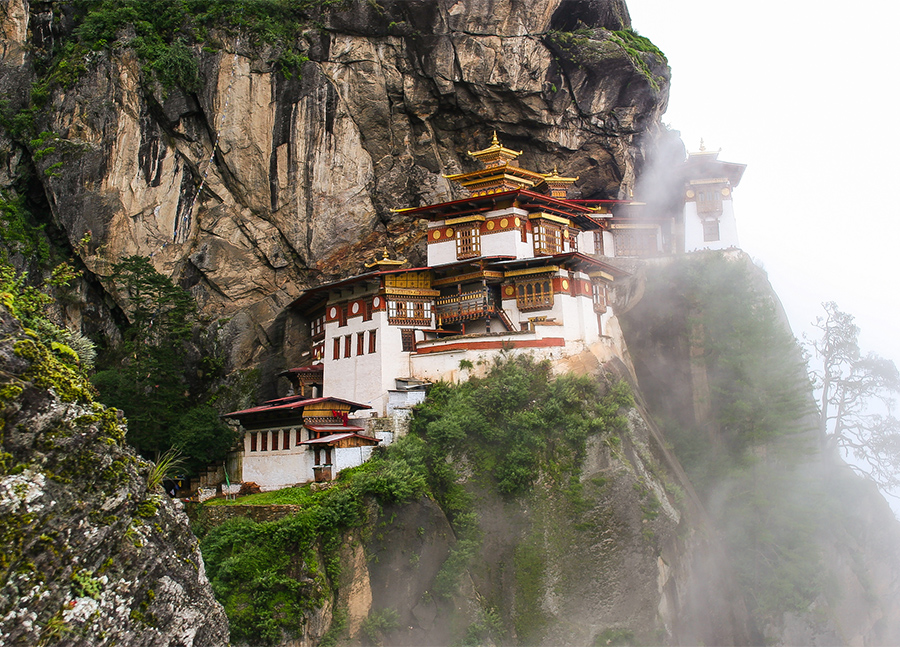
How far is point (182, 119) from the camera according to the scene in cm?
4159

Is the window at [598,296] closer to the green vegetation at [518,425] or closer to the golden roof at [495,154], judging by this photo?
the green vegetation at [518,425]

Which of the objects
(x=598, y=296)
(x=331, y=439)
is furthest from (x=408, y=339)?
(x=598, y=296)

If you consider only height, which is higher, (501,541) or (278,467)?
(278,467)

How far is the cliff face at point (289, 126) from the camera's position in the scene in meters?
40.2

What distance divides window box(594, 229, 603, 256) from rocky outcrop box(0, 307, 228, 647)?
3495cm

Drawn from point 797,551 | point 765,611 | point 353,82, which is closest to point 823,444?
point 797,551

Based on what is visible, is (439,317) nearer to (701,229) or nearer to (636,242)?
(636,242)

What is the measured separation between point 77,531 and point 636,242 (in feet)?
127

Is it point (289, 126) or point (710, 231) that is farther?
point (710, 231)

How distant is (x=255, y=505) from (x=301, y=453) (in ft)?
14.1

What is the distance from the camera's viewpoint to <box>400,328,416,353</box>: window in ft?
115

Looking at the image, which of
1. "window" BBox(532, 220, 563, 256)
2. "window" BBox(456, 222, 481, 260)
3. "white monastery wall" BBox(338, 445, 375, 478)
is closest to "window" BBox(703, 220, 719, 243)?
"window" BBox(532, 220, 563, 256)

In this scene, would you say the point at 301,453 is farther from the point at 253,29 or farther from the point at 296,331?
the point at 253,29

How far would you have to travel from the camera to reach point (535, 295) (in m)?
36.0
